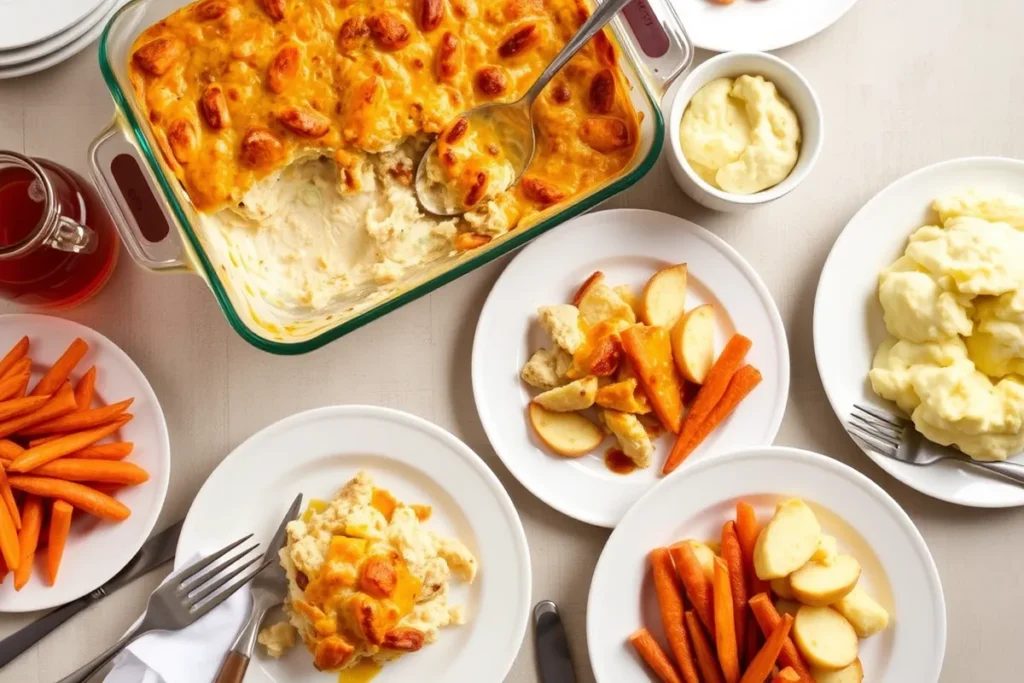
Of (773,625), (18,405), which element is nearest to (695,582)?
(773,625)

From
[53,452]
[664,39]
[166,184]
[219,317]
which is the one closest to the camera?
[166,184]

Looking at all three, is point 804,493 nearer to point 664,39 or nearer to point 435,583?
point 435,583

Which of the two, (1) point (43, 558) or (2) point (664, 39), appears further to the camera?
(1) point (43, 558)

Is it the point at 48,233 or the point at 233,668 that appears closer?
the point at 48,233

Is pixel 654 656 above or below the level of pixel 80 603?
below

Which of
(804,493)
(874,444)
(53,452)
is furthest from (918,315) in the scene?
(53,452)

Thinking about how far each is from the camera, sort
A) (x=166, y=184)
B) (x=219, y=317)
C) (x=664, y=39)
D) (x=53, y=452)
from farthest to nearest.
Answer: (x=219, y=317), (x=53, y=452), (x=664, y=39), (x=166, y=184)

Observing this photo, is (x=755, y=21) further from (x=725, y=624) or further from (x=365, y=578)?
(x=365, y=578)
